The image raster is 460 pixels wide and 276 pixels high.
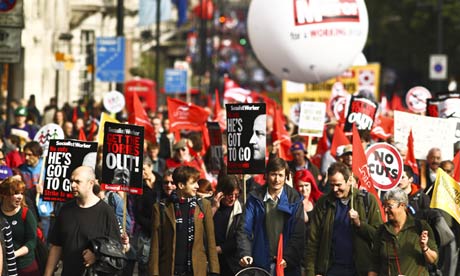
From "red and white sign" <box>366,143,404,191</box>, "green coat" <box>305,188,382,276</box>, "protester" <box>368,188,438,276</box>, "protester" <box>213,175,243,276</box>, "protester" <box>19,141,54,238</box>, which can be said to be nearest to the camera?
"protester" <box>368,188,438,276</box>

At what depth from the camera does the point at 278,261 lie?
12078 millimetres

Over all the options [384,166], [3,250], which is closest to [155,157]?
[384,166]

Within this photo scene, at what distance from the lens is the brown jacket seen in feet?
38.4

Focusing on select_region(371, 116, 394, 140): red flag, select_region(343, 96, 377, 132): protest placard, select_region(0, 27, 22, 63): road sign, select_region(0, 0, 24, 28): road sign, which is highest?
select_region(0, 0, 24, 28): road sign

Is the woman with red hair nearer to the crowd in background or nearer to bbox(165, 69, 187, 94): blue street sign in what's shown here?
the crowd in background

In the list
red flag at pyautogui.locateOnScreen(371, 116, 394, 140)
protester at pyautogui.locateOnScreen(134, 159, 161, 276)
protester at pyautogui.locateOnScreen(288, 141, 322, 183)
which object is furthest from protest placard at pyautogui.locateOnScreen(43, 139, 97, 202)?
red flag at pyautogui.locateOnScreen(371, 116, 394, 140)

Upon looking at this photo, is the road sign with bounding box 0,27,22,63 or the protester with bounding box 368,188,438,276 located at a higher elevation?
the road sign with bounding box 0,27,22,63

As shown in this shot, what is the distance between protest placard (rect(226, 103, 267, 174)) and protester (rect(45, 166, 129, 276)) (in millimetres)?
2374

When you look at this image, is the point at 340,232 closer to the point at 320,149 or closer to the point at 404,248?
the point at 404,248

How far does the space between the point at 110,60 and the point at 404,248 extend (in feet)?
63.0

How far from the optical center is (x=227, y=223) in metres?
12.8

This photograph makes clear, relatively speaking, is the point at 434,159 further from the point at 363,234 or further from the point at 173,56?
the point at 173,56

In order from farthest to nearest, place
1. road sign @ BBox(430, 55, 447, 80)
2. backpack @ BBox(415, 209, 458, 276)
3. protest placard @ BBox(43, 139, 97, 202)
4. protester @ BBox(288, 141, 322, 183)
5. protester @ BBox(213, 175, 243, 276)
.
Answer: road sign @ BBox(430, 55, 447, 80) → protester @ BBox(288, 141, 322, 183) → protest placard @ BBox(43, 139, 97, 202) → protester @ BBox(213, 175, 243, 276) → backpack @ BBox(415, 209, 458, 276)

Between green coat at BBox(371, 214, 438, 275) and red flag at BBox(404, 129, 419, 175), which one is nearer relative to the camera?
green coat at BBox(371, 214, 438, 275)
